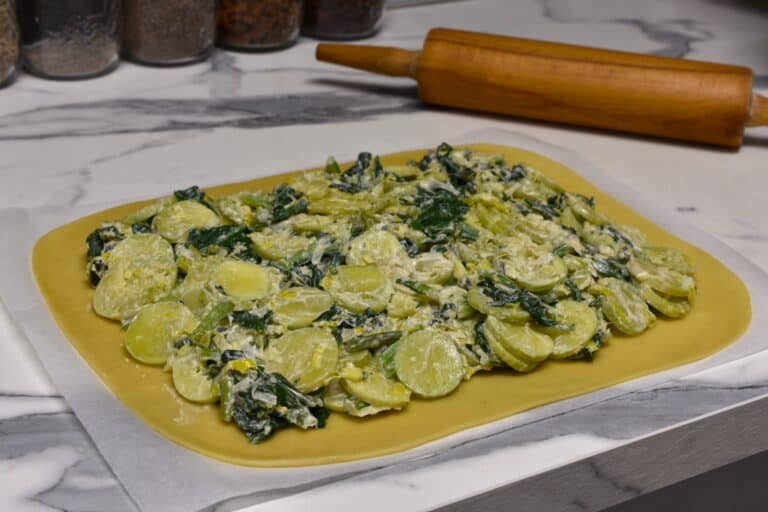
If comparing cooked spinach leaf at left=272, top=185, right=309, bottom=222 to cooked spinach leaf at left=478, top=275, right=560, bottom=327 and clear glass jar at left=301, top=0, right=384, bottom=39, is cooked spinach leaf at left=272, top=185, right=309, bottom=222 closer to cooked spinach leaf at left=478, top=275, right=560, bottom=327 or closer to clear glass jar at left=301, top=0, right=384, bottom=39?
cooked spinach leaf at left=478, top=275, right=560, bottom=327

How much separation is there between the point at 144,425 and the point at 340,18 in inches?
48.2

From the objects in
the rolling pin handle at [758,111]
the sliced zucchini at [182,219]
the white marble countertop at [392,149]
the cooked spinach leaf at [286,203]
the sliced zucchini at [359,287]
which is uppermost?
the rolling pin handle at [758,111]

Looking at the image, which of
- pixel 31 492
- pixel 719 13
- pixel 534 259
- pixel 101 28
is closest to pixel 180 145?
pixel 101 28

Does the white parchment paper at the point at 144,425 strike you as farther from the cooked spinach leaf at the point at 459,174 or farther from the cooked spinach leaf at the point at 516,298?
the cooked spinach leaf at the point at 459,174

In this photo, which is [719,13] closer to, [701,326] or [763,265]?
[763,265]

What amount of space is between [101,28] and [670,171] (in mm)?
959

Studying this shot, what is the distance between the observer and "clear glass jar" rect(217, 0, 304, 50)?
202cm

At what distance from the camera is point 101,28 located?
1.84 m

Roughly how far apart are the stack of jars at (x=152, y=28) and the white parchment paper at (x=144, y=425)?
0.43 metres

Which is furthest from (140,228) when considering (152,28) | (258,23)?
(258,23)

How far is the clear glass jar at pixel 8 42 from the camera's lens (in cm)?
173

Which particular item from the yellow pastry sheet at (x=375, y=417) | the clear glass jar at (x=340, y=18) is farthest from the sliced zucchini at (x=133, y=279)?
the clear glass jar at (x=340, y=18)

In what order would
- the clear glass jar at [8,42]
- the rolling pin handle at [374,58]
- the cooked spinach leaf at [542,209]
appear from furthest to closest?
the rolling pin handle at [374,58]
the clear glass jar at [8,42]
the cooked spinach leaf at [542,209]

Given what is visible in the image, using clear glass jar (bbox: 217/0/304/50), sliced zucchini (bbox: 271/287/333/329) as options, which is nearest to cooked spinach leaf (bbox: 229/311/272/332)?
sliced zucchini (bbox: 271/287/333/329)
